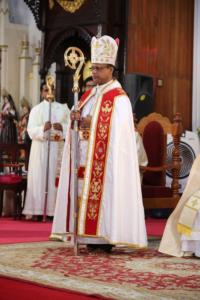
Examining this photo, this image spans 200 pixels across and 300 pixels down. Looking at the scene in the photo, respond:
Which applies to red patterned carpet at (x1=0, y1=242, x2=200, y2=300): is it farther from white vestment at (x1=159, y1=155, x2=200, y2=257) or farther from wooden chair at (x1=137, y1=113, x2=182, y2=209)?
wooden chair at (x1=137, y1=113, x2=182, y2=209)

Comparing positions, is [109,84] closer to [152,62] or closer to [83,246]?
[83,246]

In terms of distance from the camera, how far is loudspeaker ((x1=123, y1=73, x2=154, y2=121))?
12547 mm

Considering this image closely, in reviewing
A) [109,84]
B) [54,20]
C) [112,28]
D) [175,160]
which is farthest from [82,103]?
[54,20]

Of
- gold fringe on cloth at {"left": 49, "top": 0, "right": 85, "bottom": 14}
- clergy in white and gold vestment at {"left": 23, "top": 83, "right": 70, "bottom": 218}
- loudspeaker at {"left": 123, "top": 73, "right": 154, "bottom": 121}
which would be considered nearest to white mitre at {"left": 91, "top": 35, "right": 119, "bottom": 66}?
clergy in white and gold vestment at {"left": 23, "top": 83, "right": 70, "bottom": 218}

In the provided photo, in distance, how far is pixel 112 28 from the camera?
1272 cm

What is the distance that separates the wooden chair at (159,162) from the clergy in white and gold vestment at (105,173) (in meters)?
1.59

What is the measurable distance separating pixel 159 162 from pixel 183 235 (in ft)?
7.86

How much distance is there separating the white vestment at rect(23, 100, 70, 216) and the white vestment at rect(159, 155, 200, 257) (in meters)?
3.92

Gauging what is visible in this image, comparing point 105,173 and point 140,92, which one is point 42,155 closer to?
point 140,92

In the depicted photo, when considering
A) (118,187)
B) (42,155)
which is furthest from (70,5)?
(118,187)

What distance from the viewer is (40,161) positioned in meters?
11.1

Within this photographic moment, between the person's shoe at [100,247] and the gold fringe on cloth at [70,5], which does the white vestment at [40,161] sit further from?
the person's shoe at [100,247]

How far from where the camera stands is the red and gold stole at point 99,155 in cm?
694

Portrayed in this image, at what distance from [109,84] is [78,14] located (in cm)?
631
